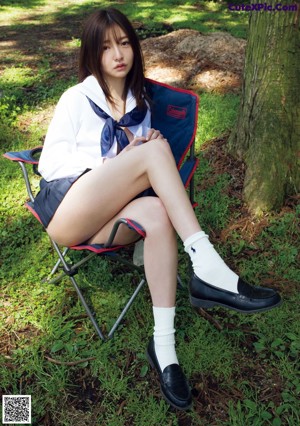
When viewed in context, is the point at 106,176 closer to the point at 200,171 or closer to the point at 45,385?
the point at 45,385

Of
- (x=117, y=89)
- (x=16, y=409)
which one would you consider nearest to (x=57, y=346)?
(x=16, y=409)

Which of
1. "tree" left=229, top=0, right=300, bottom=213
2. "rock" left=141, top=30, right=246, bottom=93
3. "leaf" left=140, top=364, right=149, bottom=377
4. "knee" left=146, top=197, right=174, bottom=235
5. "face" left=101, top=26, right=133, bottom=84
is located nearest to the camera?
"knee" left=146, top=197, right=174, bottom=235

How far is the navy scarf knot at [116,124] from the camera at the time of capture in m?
2.29

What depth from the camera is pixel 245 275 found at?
256 centimetres

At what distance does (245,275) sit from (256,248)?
0.24m

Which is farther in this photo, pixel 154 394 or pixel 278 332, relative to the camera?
pixel 278 332

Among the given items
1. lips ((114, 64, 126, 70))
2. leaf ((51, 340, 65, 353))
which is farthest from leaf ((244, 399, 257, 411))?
lips ((114, 64, 126, 70))

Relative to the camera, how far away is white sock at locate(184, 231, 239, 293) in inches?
72.2

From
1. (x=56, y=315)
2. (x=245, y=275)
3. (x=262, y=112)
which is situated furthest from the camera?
(x=262, y=112)

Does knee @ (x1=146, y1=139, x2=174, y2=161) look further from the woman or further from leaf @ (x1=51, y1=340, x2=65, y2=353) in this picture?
leaf @ (x1=51, y1=340, x2=65, y2=353)

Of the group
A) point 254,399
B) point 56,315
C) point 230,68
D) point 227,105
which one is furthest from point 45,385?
point 230,68

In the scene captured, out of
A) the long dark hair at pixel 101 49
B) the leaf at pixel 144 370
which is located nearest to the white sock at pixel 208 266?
the leaf at pixel 144 370

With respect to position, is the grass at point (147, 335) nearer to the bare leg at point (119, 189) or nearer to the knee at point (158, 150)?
the bare leg at point (119, 189)

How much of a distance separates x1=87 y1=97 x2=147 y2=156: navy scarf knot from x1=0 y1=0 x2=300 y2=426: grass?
2.53 ft
